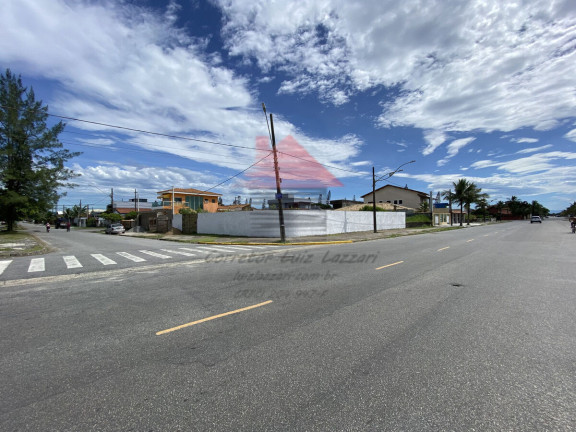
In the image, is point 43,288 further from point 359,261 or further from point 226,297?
point 359,261

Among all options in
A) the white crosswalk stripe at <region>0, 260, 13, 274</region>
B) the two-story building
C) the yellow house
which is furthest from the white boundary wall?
the two-story building

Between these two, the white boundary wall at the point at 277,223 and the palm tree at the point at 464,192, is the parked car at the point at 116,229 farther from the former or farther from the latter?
the palm tree at the point at 464,192

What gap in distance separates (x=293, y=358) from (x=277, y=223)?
20.3m

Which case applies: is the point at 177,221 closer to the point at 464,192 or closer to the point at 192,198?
the point at 192,198

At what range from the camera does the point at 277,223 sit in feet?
Result: 76.9

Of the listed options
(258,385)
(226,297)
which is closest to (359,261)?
(226,297)

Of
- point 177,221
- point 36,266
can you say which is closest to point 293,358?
point 36,266

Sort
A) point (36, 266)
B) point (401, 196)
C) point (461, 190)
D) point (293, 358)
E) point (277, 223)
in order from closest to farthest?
point (293, 358) → point (36, 266) → point (277, 223) → point (461, 190) → point (401, 196)

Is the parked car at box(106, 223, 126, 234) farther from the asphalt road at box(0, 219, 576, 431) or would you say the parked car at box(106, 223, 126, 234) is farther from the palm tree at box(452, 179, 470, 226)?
the palm tree at box(452, 179, 470, 226)

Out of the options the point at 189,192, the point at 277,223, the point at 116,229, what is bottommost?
the point at 116,229

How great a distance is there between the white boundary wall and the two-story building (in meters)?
36.9

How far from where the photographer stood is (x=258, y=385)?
2.72 m

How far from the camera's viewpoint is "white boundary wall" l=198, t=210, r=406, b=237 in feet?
77.1

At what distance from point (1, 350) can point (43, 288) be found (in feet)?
13.7
